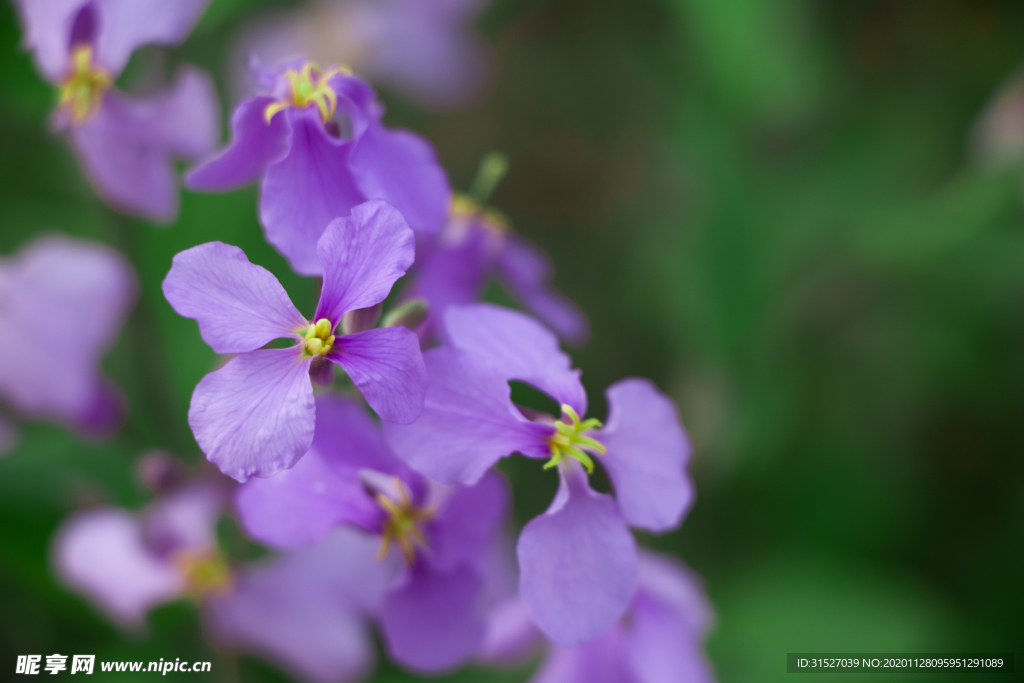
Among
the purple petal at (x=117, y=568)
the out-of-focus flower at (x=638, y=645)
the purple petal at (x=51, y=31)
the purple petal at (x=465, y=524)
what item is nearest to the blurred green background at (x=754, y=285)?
the purple petal at (x=117, y=568)

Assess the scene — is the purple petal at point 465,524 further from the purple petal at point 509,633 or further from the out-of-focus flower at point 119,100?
the out-of-focus flower at point 119,100

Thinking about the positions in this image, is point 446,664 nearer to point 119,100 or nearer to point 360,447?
point 360,447

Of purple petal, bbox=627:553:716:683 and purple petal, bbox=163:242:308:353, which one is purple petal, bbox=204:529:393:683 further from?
purple petal, bbox=163:242:308:353

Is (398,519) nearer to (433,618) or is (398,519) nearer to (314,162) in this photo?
(433,618)

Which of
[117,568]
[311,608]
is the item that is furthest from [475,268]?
[117,568]

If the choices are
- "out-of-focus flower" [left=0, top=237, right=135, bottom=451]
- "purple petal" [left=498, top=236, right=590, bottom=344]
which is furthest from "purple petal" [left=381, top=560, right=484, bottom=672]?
"out-of-focus flower" [left=0, top=237, right=135, bottom=451]

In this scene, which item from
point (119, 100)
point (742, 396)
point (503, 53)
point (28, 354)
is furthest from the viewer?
point (503, 53)

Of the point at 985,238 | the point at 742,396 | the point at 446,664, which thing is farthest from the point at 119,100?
the point at 985,238
